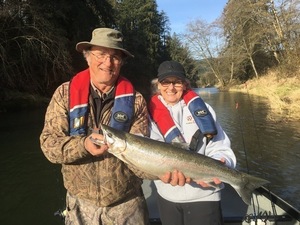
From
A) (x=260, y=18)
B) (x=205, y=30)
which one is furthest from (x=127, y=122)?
(x=205, y=30)

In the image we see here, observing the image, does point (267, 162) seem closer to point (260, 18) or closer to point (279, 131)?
point (279, 131)

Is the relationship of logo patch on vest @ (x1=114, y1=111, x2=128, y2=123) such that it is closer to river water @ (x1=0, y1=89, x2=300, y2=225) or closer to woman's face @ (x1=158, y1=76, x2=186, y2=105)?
woman's face @ (x1=158, y1=76, x2=186, y2=105)

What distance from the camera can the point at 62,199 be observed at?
24.5 feet

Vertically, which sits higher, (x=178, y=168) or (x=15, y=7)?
(x=15, y=7)

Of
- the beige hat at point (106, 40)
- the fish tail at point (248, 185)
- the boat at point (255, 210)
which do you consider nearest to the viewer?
the beige hat at point (106, 40)

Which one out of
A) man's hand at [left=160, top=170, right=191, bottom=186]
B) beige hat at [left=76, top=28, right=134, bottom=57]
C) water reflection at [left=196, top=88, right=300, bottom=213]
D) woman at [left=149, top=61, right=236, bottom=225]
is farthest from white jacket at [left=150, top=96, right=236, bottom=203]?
water reflection at [left=196, top=88, right=300, bottom=213]

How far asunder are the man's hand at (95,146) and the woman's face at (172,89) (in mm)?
944

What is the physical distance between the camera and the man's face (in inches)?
110

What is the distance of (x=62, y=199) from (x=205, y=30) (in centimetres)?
4646

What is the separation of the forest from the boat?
4.74 m

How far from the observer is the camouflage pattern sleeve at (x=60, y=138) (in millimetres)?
2586

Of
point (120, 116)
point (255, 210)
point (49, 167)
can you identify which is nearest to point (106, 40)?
point (120, 116)

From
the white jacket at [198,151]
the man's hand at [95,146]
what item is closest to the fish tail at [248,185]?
the white jacket at [198,151]

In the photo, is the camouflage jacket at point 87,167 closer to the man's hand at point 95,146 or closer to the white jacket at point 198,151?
the man's hand at point 95,146
